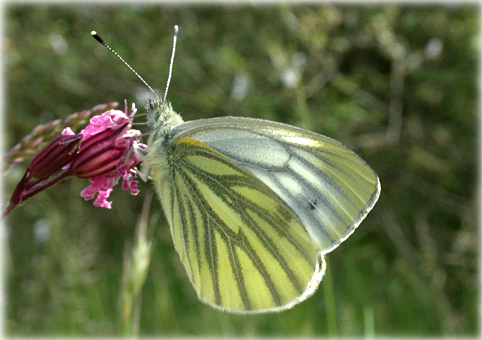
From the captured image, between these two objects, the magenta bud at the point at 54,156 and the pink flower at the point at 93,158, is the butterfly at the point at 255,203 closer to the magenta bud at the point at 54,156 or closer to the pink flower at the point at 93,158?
the pink flower at the point at 93,158

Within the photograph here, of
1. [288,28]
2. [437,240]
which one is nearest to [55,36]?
[288,28]

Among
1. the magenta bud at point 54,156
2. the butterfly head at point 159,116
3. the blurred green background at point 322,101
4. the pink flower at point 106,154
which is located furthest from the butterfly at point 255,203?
the blurred green background at point 322,101

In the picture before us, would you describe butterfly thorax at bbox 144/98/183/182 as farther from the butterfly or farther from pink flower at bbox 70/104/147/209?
pink flower at bbox 70/104/147/209

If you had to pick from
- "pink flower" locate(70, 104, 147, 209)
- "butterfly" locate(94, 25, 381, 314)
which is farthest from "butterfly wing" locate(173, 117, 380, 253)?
"pink flower" locate(70, 104, 147, 209)

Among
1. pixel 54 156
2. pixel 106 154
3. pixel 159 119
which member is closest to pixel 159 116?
pixel 159 119

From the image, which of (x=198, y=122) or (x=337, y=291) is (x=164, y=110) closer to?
(x=198, y=122)

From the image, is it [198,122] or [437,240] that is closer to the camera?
[198,122]
